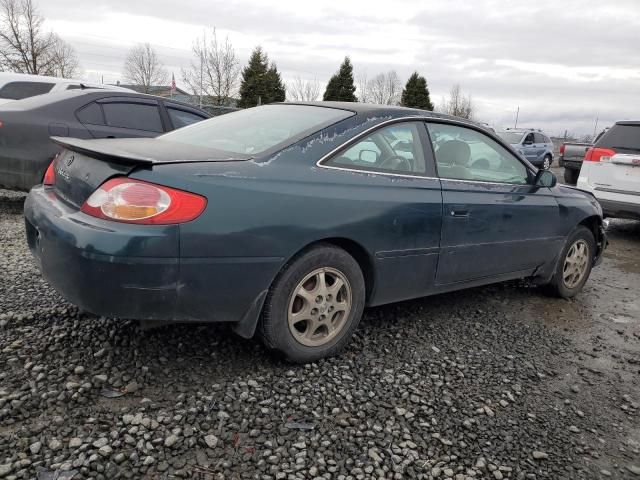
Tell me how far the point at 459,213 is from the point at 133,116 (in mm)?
4413

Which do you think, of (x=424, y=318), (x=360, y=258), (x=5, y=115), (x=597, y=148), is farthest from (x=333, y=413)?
(x=597, y=148)

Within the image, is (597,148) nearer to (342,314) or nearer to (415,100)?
(342,314)

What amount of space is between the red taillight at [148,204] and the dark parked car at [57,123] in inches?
138

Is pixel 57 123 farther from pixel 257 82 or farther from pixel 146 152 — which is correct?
pixel 257 82

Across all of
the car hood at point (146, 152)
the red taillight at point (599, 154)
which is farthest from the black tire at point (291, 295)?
the red taillight at point (599, 154)

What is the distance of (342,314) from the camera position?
9.73ft

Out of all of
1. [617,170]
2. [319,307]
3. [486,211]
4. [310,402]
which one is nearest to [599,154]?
[617,170]

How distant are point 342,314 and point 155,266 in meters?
1.13

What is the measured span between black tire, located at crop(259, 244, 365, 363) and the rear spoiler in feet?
2.85

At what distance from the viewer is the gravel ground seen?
82.5 inches

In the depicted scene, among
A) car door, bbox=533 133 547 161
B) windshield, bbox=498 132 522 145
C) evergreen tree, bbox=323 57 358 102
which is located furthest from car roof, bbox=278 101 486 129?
evergreen tree, bbox=323 57 358 102

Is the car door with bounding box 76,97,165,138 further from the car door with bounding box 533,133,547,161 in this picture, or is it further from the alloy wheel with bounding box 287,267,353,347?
the car door with bounding box 533,133,547,161

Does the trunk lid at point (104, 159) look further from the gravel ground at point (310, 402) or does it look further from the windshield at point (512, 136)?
the windshield at point (512, 136)

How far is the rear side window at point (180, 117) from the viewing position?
258 inches
